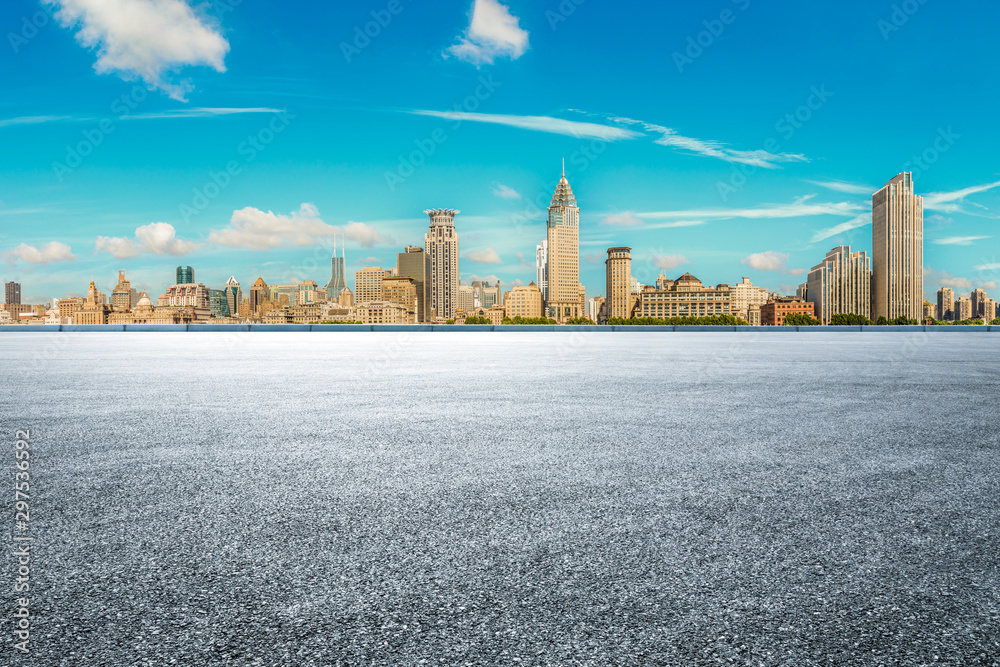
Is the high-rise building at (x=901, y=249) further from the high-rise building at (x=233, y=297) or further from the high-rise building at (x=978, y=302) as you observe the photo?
the high-rise building at (x=233, y=297)

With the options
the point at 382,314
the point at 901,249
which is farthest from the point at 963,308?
the point at 382,314

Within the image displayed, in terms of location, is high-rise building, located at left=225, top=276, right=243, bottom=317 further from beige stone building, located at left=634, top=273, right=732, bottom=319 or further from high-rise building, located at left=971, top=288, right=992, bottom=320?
high-rise building, located at left=971, top=288, right=992, bottom=320

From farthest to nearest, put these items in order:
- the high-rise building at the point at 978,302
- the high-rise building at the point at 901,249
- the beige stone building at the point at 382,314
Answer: the high-rise building at the point at 978,302, the beige stone building at the point at 382,314, the high-rise building at the point at 901,249

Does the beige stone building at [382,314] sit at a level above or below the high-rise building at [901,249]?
below

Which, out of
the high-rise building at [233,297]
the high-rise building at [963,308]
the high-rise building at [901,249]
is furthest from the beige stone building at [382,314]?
→ the high-rise building at [963,308]

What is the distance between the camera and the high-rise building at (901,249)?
5906 inches

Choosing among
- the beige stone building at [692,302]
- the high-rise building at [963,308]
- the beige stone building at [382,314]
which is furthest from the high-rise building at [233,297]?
the high-rise building at [963,308]

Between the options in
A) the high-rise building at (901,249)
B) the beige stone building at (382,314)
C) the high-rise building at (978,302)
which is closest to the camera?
the high-rise building at (901,249)

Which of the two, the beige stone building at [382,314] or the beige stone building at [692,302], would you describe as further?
the beige stone building at [692,302]

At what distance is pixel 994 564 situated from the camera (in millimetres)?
2531

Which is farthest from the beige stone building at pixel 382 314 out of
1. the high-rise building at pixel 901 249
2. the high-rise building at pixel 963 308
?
the high-rise building at pixel 963 308

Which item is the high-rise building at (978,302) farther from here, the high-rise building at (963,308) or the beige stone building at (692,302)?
the beige stone building at (692,302)

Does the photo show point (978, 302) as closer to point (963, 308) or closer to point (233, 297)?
point (963, 308)

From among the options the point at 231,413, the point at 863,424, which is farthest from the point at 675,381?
the point at 231,413
